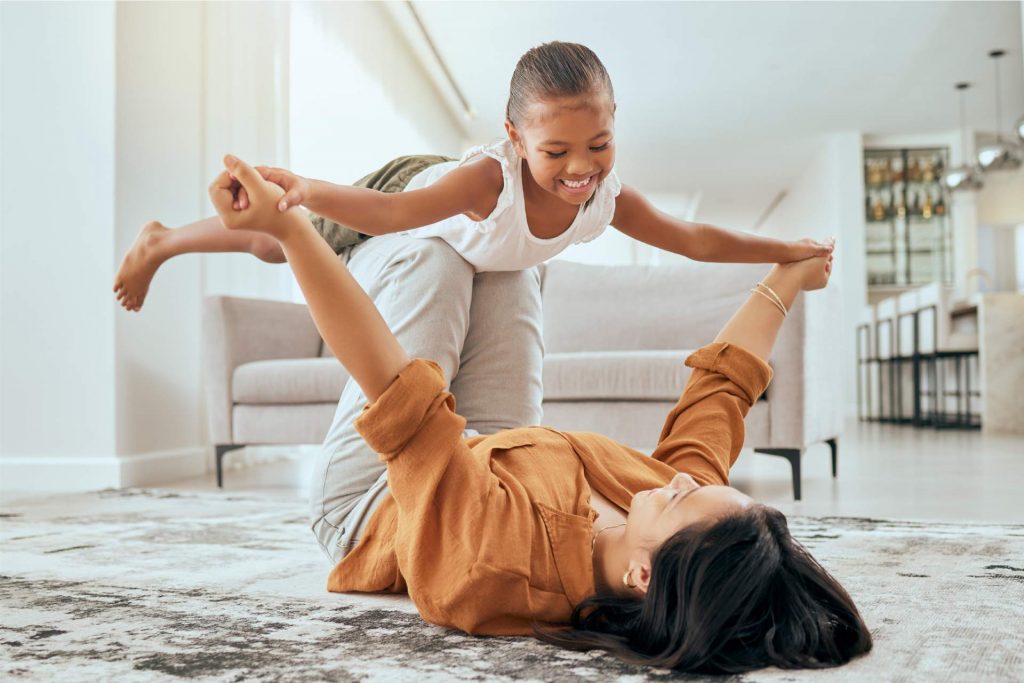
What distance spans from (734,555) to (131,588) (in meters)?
0.93

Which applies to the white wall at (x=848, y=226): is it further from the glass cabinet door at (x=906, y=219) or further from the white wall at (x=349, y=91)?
the white wall at (x=349, y=91)

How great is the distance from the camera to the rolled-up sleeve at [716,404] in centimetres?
145

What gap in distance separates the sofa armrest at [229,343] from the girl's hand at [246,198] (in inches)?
89.4

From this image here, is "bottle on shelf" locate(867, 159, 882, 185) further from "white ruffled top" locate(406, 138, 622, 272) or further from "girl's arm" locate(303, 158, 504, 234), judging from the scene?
"girl's arm" locate(303, 158, 504, 234)

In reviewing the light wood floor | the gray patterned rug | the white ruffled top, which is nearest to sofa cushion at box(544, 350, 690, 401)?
the light wood floor

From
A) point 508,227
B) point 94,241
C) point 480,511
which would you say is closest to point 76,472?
point 94,241

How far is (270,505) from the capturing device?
8.41 ft

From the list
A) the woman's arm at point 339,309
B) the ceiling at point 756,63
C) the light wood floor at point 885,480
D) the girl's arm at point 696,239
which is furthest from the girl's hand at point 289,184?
the ceiling at point 756,63

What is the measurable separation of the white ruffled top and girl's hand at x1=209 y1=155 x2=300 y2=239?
19.4 inches

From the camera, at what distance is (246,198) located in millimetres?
979

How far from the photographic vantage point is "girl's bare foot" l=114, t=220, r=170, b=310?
157 centimetres

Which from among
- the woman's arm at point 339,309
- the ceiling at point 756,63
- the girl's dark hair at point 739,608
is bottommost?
the girl's dark hair at point 739,608

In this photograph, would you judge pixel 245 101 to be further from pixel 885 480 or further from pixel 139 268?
pixel 885 480

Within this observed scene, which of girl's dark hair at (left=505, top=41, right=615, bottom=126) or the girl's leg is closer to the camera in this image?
girl's dark hair at (left=505, top=41, right=615, bottom=126)
